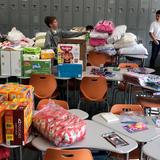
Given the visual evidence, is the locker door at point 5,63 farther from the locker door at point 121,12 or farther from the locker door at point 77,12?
the locker door at point 121,12

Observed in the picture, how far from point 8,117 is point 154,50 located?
574cm

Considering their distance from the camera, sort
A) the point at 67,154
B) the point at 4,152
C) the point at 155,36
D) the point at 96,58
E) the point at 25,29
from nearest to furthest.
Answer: the point at 67,154
the point at 4,152
the point at 96,58
the point at 155,36
the point at 25,29

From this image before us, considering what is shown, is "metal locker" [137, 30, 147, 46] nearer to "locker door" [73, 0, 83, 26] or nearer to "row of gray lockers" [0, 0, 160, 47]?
"row of gray lockers" [0, 0, 160, 47]

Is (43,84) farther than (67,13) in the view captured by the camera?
No

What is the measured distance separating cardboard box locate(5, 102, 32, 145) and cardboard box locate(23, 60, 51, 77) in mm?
1979

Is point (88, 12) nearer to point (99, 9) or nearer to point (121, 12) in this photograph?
point (99, 9)

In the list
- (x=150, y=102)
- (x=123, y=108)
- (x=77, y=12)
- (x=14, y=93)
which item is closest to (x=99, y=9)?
(x=77, y=12)

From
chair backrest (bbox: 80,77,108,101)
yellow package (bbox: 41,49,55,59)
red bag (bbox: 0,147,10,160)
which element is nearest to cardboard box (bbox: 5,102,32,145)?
red bag (bbox: 0,147,10,160)

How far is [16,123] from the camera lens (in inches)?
102

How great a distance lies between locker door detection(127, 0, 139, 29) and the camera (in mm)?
8345

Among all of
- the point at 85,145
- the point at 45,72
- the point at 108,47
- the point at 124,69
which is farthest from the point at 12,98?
the point at 108,47

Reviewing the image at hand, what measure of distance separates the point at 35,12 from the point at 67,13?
0.78 metres

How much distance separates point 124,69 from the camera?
5211 millimetres

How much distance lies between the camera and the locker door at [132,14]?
8345 millimetres
